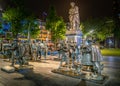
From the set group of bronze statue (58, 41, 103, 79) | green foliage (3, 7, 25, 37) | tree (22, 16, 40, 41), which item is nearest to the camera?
group of bronze statue (58, 41, 103, 79)

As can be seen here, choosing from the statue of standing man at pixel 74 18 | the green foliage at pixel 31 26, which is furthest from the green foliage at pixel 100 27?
the statue of standing man at pixel 74 18

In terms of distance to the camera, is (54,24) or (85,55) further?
(54,24)

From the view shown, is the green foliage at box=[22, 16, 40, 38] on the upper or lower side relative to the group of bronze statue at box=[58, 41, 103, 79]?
upper

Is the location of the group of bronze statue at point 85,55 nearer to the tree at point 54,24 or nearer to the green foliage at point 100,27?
the tree at point 54,24

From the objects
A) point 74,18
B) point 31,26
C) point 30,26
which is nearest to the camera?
point 74,18

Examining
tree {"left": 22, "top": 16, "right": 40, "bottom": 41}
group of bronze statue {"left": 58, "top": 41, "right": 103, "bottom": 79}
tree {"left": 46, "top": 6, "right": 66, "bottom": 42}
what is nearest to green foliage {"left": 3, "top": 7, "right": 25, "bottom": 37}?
tree {"left": 22, "top": 16, "right": 40, "bottom": 41}

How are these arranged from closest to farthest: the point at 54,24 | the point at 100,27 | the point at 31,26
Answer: the point at 31,26 < the point at 54,24 < the point at 100,27

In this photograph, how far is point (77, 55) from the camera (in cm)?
1072

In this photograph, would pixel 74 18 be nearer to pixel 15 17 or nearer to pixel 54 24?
pixel 15 17

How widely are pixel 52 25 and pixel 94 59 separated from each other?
132 feet

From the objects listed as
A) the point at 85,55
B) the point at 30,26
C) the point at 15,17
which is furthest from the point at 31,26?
the point at 85,55

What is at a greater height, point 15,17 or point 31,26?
point 15,17

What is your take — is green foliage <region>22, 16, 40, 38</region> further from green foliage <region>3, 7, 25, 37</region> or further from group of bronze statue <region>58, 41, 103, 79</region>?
group of bronze statue <region>58, 41, 103, 79</region>

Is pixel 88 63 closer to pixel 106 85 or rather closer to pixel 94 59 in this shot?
pixel 94 59
